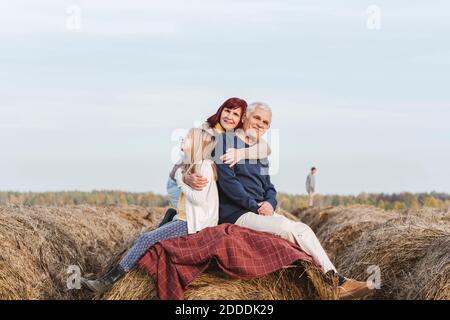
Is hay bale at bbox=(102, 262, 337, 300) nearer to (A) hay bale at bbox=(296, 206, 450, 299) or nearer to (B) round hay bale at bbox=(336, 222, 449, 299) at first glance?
(A) hay bale at bbox=(296, 206, 450, 299)

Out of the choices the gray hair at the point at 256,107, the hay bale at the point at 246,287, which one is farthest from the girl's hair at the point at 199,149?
the hay bale at the point at 246,287

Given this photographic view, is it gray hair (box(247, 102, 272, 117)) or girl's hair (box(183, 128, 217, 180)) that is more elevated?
gray hair (box(247, 102, 272, 117))

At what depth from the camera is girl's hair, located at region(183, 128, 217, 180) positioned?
7731 mm

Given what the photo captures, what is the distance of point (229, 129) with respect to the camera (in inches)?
313

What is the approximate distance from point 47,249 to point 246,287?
380cm

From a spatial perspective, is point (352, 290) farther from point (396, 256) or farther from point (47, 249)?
point (47, 249)

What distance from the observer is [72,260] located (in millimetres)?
11227

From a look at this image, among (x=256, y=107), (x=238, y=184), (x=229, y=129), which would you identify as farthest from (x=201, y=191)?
(x=256, y=107)

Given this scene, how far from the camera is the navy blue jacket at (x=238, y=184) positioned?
305 inches

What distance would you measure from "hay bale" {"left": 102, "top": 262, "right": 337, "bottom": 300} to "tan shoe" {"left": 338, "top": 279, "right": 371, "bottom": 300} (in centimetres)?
12

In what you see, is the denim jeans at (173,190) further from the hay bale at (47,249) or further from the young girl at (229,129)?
the hay bale at (47,249)

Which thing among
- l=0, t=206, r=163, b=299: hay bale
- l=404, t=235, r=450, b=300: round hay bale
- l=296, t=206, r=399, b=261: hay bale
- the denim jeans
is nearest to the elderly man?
the denim jeans
